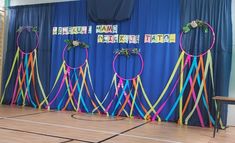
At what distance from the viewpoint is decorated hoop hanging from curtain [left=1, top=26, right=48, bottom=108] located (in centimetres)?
696

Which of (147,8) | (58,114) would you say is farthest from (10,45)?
(147,8)

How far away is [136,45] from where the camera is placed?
5965 mm

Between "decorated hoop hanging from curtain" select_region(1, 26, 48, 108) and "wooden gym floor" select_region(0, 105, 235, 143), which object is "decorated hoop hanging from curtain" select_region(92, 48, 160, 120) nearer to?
"wooden gym floor" select_region(0, 105, 235, 143)

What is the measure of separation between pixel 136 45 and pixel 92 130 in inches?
85.9

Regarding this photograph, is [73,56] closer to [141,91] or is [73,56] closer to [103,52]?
[103,52]

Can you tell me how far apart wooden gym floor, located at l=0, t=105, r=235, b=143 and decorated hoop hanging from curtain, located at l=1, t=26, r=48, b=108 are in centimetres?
112

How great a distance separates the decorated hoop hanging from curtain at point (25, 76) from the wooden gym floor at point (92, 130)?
112 centimetres

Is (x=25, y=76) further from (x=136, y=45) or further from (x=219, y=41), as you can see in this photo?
(x=219, y=41)

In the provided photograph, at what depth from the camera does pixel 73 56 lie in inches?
259

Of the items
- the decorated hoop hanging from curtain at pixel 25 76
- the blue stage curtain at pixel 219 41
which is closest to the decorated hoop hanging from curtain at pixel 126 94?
the blue stage curtain at pixel 219 41

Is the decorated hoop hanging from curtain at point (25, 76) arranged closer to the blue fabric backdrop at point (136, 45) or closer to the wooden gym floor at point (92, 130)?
the blue fabric backdrop at point (136, 45)

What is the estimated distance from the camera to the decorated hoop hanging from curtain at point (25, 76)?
6.96 metres

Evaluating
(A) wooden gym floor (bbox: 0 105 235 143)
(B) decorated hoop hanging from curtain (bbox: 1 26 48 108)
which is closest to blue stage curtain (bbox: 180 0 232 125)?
(A) wooden gym floor (bbox: 0 105 235 143)

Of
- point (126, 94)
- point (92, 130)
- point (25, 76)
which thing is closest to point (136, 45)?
point (126, 94)
